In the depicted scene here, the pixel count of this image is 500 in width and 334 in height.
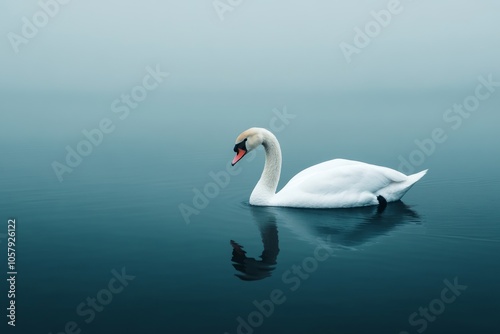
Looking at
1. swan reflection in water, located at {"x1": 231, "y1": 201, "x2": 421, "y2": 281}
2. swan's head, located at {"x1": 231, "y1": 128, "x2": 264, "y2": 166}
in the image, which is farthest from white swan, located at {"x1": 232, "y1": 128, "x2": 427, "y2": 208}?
swan reflection in water, located at {"x1": 231, "y1": 201, "x2": 421, "y2": 281}

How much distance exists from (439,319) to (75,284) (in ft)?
14.8

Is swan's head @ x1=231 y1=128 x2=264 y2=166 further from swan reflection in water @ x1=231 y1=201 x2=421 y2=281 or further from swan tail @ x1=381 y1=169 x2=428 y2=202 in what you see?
swan tail @ x1=381 y1=169 x2=428 y2=202

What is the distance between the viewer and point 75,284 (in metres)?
8.00

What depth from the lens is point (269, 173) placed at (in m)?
12.7

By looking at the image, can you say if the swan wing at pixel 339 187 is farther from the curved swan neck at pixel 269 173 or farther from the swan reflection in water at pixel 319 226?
the curved swan neck at pixel 269 173

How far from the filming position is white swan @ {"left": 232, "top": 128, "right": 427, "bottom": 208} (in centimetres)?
1196

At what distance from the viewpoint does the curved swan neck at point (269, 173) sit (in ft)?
41.0

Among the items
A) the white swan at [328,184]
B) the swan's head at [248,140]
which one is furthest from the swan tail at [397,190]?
the swan's head at [248,140]

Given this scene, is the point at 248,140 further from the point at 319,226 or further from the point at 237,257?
the point at 237,257

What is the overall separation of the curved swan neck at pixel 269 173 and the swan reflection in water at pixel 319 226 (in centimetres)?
32

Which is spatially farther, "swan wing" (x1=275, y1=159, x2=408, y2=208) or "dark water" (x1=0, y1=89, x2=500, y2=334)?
"swan wing" (x1=275, y1=159, x2=408, y2=208)

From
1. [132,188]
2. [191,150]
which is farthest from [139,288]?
[191,150]

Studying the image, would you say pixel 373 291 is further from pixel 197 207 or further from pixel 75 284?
pixel 197 207

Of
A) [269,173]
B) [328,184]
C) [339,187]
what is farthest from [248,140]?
[339,187]
